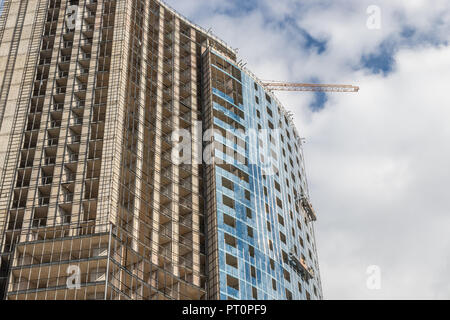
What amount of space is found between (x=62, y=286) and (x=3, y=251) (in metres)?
8.44

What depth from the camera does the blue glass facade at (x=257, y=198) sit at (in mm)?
78312

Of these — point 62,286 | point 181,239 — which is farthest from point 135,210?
point 62,286

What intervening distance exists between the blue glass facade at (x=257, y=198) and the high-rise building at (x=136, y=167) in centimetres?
22

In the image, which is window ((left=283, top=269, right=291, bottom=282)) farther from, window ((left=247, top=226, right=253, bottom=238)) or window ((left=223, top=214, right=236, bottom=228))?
window ((left=223, top=214, right=236, bottom=228))

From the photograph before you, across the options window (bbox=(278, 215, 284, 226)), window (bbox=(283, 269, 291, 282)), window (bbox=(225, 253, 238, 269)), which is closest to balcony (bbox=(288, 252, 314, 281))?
window (bbox=(283, 269, 291, 282))

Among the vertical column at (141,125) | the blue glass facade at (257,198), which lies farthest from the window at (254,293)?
the vertical column at (141,125)

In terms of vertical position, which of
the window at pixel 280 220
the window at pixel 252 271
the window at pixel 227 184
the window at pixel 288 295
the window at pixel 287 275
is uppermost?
the window at pixel 227 184

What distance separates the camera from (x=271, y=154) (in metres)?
96.4

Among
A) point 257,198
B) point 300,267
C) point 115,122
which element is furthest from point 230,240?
point 115,122

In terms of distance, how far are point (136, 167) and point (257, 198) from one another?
19.0 m

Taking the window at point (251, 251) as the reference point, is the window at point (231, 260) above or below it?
below

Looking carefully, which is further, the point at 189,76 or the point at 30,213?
the point at 189,76

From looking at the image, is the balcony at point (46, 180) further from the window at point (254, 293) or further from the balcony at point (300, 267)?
the balcony at point (300, 267)

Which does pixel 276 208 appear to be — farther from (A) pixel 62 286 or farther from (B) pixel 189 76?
(A) pixel 62 286
